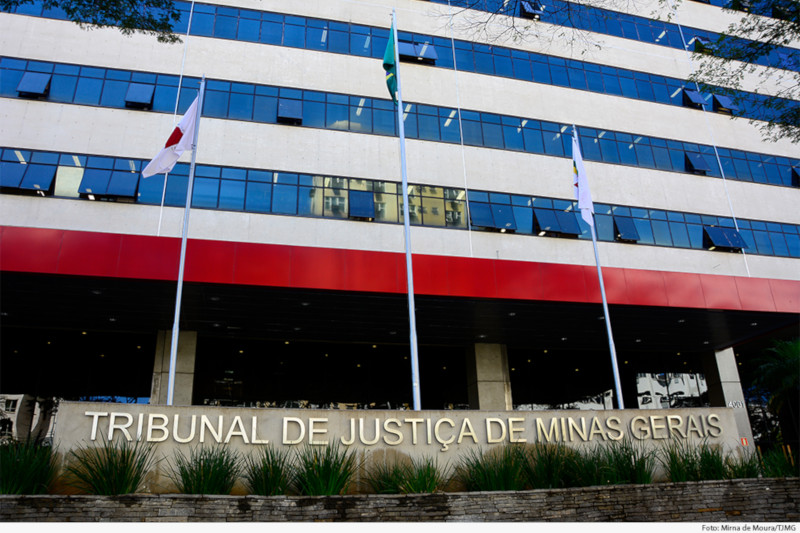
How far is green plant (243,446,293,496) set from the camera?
9375mm

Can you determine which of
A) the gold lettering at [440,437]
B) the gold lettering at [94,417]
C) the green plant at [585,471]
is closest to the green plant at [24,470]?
the gold lettering at [94,417]

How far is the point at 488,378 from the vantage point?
23.8 metres

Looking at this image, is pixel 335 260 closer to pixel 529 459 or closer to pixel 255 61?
pixel 529 459

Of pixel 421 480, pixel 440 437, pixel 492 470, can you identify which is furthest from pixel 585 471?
pixel 421 480

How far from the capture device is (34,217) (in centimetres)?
1869

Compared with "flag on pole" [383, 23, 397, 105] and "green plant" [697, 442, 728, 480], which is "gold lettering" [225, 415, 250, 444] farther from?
"flag on pole" [383, 23, 397, 105]

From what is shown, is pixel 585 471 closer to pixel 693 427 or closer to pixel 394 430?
pixel 394 430

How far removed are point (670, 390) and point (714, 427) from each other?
654 inches

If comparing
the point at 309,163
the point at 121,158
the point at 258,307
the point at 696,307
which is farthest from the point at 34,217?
the point at 696,307

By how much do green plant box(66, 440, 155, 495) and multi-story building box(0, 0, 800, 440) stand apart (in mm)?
6862

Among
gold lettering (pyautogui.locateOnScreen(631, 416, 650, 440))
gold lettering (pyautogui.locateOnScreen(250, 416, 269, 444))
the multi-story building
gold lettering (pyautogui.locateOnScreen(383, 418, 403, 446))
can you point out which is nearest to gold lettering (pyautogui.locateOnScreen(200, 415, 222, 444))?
gold lettering (pyautogui.locateOnScreen(250, 416, 269, 444))

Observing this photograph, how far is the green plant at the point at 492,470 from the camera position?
1012 centimetres

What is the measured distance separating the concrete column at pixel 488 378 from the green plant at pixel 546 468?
11622 mm

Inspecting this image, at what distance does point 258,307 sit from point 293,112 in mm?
7831
